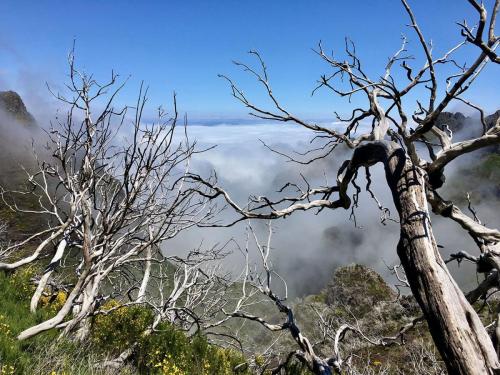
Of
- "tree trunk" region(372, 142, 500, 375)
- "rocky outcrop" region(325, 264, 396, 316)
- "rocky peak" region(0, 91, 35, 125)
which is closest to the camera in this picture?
"tree trunk" region(372, 142, 500, 375)

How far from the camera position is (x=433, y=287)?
11.3ft

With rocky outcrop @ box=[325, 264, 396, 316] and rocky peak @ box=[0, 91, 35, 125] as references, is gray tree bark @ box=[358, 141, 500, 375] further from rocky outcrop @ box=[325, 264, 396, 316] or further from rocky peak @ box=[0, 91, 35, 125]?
rocky peak @ box=[0, 91, 35, 125]

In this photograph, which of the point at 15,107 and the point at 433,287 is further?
the point at 15,107

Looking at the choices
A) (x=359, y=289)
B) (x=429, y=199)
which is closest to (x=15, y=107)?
(x=359, y=289)

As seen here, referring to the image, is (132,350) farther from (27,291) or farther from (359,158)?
(359,158)

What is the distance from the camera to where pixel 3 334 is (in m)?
4.34

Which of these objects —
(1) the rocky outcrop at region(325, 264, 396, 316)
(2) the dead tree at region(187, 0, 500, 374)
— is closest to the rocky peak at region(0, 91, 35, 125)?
(1) the rocky outcrop at region(325, 264, 396, 316)

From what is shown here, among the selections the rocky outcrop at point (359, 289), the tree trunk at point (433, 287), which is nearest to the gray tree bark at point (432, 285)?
the tree trunk at point (433, 287)

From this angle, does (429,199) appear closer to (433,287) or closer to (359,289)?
(433,287)

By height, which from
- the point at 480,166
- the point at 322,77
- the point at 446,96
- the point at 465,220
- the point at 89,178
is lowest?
the point at 89,178

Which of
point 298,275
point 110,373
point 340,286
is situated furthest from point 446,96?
point 298,275

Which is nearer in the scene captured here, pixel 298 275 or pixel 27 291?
pixel 27 291

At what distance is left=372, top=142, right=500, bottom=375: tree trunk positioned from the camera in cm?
306

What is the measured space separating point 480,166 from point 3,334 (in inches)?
3874
